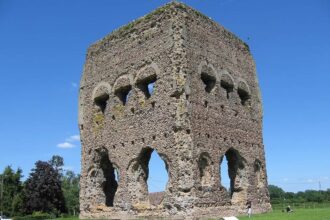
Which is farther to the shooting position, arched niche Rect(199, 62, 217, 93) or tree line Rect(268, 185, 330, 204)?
tree line Rect(268, 185, 330, 204)

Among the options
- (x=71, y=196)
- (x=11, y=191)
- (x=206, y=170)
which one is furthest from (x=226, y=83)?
(x=71, y=196)

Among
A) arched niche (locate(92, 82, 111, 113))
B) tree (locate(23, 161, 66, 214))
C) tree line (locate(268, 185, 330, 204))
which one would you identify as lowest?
tree line (locate(268, 185, 330, 204))

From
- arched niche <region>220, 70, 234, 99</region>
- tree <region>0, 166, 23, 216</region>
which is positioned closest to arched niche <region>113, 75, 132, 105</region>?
arched niche <region>220, 70, 234, 99</region>

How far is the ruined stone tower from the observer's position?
47.9 ft

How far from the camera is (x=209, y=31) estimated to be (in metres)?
17.1

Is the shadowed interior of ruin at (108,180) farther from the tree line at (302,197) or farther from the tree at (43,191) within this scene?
the tree line at (302,197)

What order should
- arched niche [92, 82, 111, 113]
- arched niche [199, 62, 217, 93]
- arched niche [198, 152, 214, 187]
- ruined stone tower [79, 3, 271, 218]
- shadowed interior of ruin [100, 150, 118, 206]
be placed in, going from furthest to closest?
shadowed interior of ruin [100, 150, 118, 206] < arched niche [92, 82, 111, 113] < arched niche [199, 62, 217, 93] < arched niche [198, 152, 214, 187] < ruined stone tower [79, 3, 271, 218]

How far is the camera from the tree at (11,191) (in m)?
40.0

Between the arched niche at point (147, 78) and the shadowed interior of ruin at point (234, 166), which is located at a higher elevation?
the arched niche at point (147, 78)

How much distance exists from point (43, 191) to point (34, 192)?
970 mm

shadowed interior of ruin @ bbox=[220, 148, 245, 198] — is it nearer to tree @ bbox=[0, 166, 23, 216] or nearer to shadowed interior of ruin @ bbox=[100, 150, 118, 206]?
shadowed interior of ruin @ bbox=[100, 150, 118, 206]

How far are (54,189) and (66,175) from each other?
24935 millimetres

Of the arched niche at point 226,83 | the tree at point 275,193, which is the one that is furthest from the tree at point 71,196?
the arched niche at point 226,83

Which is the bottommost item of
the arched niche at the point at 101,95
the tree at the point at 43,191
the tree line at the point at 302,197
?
the tree line at the point at 302,197
